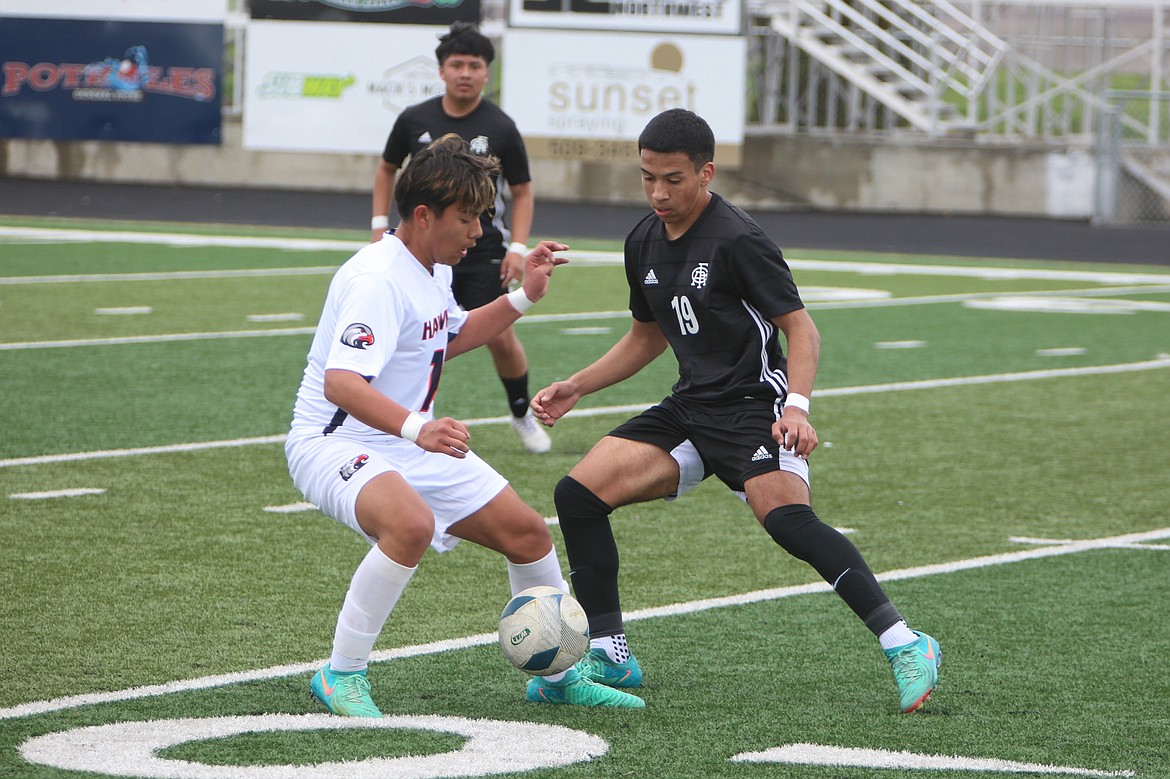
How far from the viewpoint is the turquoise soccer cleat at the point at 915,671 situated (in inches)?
183

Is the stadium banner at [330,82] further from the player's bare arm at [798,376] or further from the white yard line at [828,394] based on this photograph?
the player's bare arm at [798,376]

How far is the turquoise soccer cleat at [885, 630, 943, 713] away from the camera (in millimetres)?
4656

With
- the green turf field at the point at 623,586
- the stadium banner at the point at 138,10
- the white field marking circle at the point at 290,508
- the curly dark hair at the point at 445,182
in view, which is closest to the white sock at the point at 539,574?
the green turf field at the point at 623,586

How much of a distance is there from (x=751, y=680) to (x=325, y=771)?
1.43 metres

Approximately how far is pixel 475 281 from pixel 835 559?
4517 mm

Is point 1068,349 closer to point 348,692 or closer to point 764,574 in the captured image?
point 764,574

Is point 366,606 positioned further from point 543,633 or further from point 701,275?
point 701,275

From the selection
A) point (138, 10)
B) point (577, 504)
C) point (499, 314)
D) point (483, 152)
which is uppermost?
point (138, 10)

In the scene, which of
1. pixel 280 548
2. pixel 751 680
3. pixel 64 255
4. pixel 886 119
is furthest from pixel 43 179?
pixel 751 680

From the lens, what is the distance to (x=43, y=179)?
29.9m

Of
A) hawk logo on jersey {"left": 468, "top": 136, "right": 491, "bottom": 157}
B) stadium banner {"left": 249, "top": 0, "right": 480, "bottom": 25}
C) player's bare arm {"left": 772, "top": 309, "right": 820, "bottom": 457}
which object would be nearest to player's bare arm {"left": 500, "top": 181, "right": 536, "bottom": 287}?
hawk logo on jersey {"left": 468, "top": 136, "right": 491, "bottom": 157}

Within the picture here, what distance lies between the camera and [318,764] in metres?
4.11

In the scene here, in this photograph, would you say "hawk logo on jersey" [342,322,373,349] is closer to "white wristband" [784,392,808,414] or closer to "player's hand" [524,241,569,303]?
A: "player's hand" [524,241,569,303]

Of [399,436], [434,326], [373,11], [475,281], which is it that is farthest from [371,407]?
[373,11]
